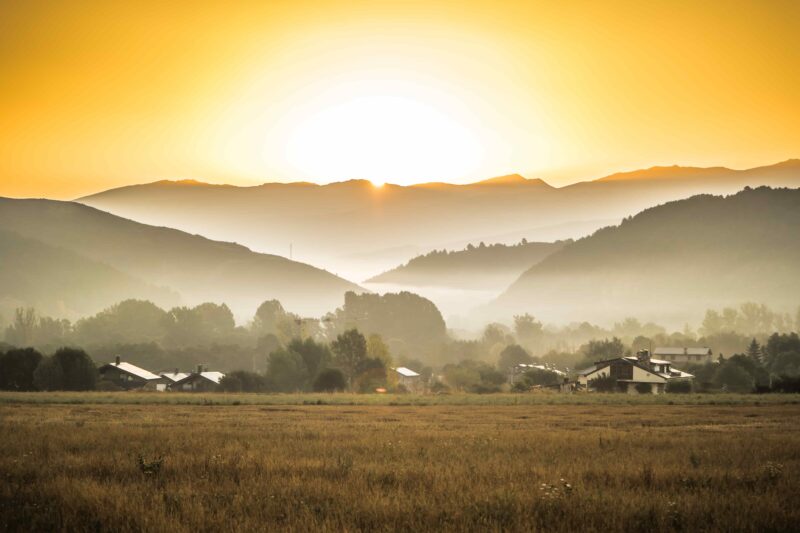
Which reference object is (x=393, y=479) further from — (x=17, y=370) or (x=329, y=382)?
(x=329, y=382)

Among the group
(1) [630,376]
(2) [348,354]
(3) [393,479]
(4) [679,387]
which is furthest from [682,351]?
(3) [393,479]

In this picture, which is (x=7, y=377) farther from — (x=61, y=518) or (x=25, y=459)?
(x=61, y=518)

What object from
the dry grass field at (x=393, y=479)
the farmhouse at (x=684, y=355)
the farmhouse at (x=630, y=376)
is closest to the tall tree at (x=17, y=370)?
the dry grass field at (x=393, y=479)

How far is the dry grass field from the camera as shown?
19.5m

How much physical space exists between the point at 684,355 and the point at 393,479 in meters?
174

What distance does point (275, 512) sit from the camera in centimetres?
2042

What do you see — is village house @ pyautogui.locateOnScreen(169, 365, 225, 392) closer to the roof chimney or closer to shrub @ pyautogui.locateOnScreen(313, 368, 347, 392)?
shrub @ pyautogui.locateOnScreen(313, 368, 347, 392)

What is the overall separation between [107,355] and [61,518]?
569 ft

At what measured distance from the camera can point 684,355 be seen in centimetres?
18750

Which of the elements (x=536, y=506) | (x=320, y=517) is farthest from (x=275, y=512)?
(x=536, y=506)

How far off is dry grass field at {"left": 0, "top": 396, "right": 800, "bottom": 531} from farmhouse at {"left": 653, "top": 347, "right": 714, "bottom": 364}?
5825 inches

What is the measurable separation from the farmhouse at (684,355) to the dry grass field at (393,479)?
148m

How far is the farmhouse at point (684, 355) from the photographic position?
185m

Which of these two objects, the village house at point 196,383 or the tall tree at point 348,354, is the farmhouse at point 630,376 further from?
the village house at point 196,383
